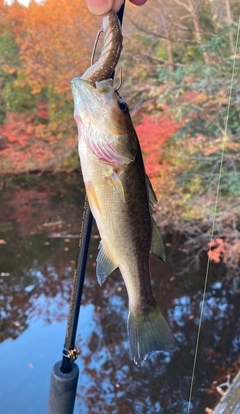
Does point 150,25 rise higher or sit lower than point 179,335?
higher

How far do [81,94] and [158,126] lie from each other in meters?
4.62

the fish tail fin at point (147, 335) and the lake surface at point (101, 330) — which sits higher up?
the fish tail fin at point (147, 335)

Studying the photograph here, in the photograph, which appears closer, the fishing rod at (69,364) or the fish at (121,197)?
the fish at (121,197)

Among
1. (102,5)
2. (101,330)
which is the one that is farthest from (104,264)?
(101,330)

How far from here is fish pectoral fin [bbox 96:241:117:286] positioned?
37.6 inches

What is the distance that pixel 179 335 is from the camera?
12.6 feet

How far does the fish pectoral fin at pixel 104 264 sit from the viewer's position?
0.95 meters

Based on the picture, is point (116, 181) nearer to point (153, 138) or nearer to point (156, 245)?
point (156, 245)

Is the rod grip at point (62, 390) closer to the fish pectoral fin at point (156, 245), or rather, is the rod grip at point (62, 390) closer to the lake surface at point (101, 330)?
the fish pectoral fin at point (156, 245)

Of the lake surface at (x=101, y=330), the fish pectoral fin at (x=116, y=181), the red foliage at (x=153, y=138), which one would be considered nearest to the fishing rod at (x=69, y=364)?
the fish pectoral fin at (x=116, y=181)

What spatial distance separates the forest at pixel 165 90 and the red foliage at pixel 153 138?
0.6 inches

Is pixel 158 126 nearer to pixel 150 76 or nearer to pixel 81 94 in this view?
pixel 150 76

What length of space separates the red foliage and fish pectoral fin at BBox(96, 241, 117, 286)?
178 inches

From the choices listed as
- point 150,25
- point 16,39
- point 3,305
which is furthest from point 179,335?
point 16,39
